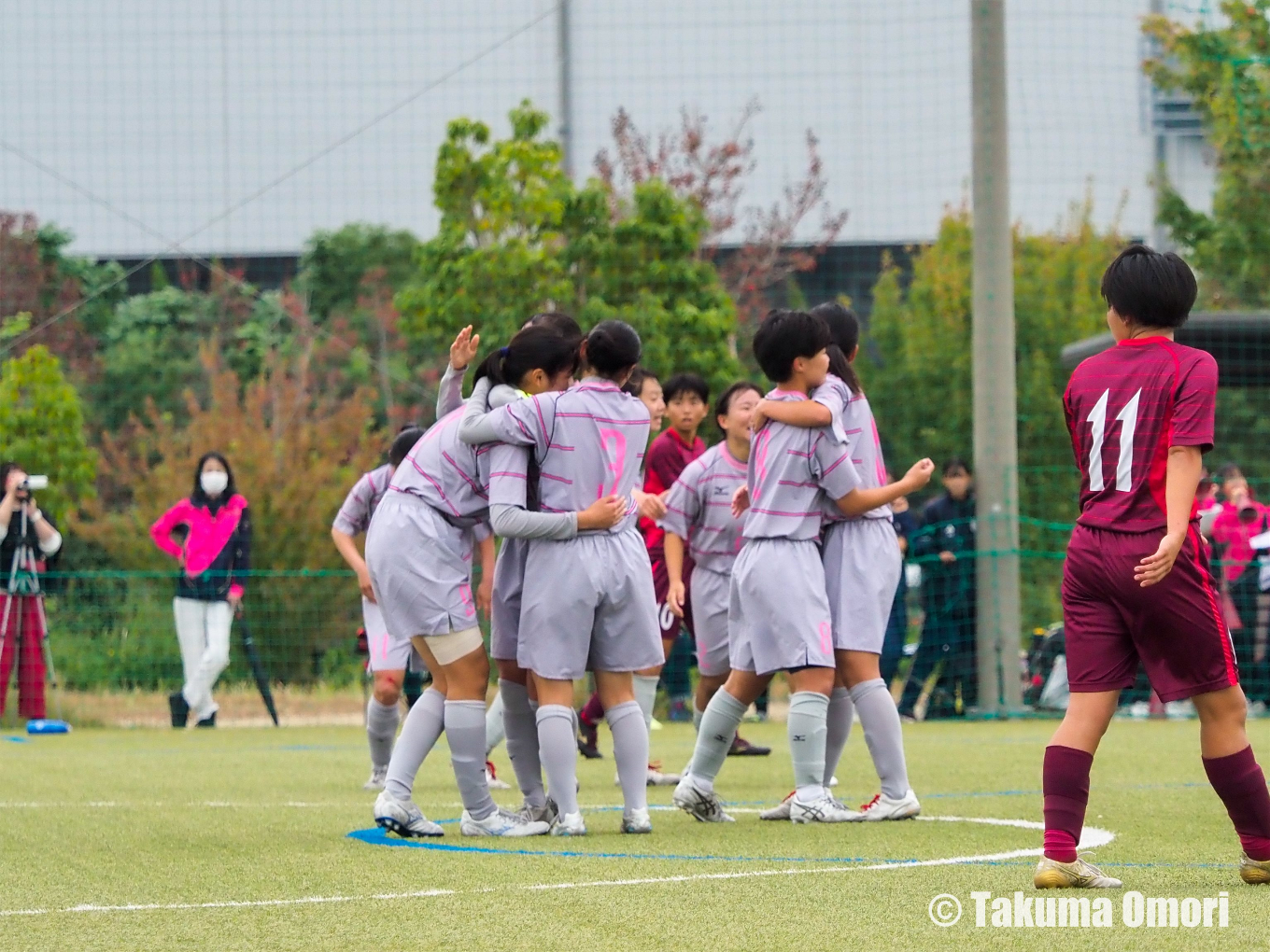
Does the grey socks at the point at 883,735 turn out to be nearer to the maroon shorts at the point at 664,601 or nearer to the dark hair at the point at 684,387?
the maroon shorts at the point at 664,601

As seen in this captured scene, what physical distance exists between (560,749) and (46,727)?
25.1 ft

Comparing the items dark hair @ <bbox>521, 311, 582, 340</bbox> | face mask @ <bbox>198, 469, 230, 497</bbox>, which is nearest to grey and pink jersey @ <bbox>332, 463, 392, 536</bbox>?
dark hair @ <bbox>521, 311, 582, 340</bbox>

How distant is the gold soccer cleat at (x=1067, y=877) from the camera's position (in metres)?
4.24

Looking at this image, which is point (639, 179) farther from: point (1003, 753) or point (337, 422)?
point (1003, 753)

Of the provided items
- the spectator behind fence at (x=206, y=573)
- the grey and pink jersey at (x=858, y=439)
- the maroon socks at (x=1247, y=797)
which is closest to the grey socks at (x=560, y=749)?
the grey and pink jersey at (x=858, y=439)

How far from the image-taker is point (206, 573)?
12938 mm

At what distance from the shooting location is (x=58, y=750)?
10523 mm

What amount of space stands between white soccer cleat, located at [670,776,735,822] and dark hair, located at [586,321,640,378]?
1392 millimetres

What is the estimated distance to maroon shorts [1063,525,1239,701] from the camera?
431 cm

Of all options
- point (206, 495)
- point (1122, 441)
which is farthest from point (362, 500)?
point (206, 495)

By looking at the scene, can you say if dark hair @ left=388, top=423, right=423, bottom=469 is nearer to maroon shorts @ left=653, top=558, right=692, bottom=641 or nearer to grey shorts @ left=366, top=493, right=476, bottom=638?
grey shorts @ left=366, top=493, right=476, bottom=638

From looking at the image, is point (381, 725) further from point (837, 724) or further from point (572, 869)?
point (572, 869)

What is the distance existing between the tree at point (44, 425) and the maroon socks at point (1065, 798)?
520 inches

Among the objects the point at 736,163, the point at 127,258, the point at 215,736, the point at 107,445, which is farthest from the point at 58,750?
the point at 736,163
